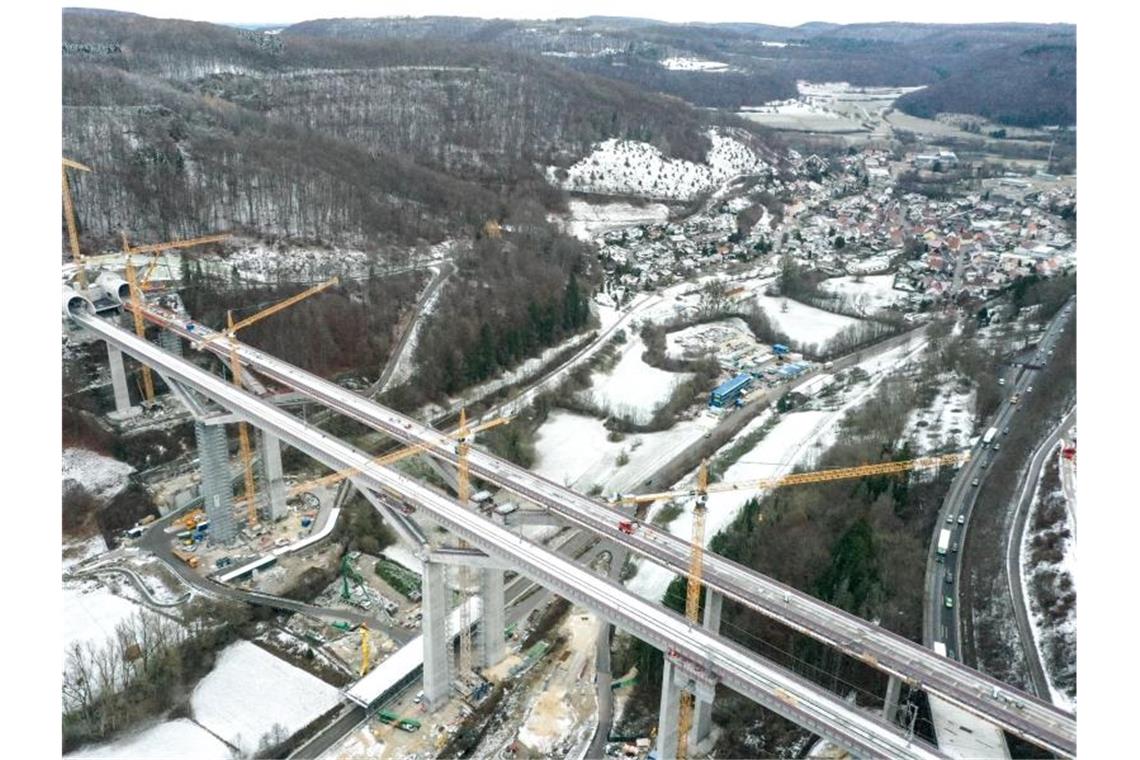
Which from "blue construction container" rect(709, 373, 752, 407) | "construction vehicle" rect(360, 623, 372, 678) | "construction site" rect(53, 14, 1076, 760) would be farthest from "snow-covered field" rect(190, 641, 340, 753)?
"blue construction container" rect(709, 373, 752, 407)

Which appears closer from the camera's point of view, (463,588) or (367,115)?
(463,588)

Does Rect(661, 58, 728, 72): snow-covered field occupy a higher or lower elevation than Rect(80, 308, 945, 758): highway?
higher

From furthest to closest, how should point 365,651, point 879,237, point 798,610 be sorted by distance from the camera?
point 879,237 → point 365,651 → point 798,610

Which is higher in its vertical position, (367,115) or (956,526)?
(367,115)

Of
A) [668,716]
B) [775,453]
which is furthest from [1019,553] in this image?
[668,716]

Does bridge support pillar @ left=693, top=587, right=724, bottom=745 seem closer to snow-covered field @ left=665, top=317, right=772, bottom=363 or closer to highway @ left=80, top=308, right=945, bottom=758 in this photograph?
highway @ left=80, top=308, right=945, bottom=758

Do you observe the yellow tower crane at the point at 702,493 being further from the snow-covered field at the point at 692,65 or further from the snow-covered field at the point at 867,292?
the snow-covered field at the point at 692,65

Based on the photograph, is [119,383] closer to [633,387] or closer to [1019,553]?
[633,387]
